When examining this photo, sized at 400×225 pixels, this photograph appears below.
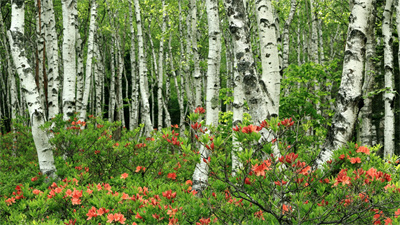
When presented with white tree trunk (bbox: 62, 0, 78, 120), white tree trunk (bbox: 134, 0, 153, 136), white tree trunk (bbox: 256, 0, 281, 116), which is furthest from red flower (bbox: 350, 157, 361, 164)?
white tree trunk (bbox: 134, 0, 153, 136)

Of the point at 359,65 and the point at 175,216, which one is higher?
the point at 359,65

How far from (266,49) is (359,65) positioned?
113 centimetres

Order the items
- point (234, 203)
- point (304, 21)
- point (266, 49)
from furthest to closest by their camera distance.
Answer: point (304, 21)
point (266, 49)
point (234, 203)

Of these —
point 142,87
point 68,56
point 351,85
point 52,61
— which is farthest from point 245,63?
point 52,61

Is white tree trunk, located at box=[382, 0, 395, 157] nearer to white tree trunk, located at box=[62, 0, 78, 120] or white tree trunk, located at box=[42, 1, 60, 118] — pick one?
white tree trunk, located at box=[62, 0, 78, 120]

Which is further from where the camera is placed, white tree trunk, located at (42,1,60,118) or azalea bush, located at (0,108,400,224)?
white tree trunk, located at (42,1,60,118)

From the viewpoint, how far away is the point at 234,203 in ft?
9.36

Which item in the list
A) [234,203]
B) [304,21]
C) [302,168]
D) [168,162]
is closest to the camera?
[302,168]

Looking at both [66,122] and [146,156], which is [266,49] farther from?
[66,122]

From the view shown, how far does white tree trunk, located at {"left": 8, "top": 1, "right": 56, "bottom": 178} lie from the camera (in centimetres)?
489

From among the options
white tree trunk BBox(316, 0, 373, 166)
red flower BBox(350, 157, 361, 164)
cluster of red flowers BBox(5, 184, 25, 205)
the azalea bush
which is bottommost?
cluster of red flowers BBox(5, 184, 25, 205)

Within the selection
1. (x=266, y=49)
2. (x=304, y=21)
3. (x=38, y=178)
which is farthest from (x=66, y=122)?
(x=304, y=21)

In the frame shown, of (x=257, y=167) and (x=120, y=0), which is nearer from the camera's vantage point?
(x=257, y=167)

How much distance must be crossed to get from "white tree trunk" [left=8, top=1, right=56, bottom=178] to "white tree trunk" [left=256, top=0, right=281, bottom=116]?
148 inches
